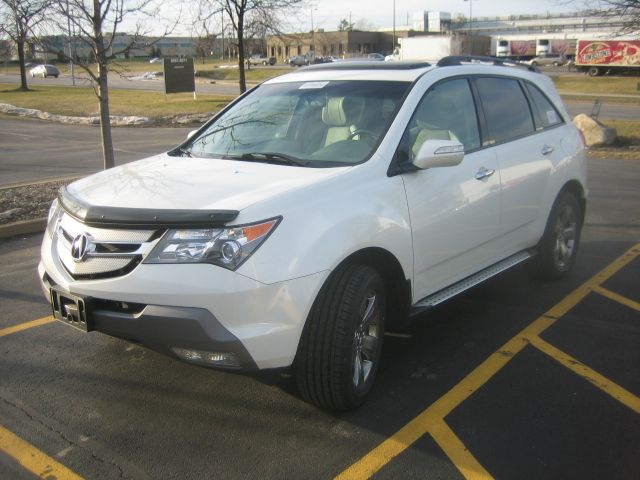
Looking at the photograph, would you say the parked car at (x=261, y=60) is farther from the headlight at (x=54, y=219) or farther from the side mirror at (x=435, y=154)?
the side mirror at (x=435, y=154)

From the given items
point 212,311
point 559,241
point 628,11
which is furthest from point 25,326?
point 628,11

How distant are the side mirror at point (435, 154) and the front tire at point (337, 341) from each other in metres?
0.72

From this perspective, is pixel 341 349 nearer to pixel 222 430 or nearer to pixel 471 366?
pixel 222 430

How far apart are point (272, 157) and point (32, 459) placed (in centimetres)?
210

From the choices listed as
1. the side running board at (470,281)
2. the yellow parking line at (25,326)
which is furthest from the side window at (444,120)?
the yellow parking line at (25,326)

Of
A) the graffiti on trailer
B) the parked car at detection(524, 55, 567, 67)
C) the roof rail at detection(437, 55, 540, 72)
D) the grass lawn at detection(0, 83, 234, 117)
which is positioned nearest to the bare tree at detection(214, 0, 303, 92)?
the grass lawn at detection(0, 83, 234, 117)

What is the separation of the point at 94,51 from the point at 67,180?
9.82 feet

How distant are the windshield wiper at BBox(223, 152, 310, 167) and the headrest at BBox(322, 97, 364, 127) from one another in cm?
46

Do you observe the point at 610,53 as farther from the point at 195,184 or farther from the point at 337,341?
the point at 337,341

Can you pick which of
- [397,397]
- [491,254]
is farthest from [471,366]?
[491,254]

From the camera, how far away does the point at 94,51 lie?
27.2 feet

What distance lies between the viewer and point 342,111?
432cm

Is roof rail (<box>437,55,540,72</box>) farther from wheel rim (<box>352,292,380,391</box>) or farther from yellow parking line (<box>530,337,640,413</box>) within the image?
yellow parking line (<box>530,337,640,413</box>)


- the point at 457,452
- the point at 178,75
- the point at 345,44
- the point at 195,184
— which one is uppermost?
the point at 345,44
